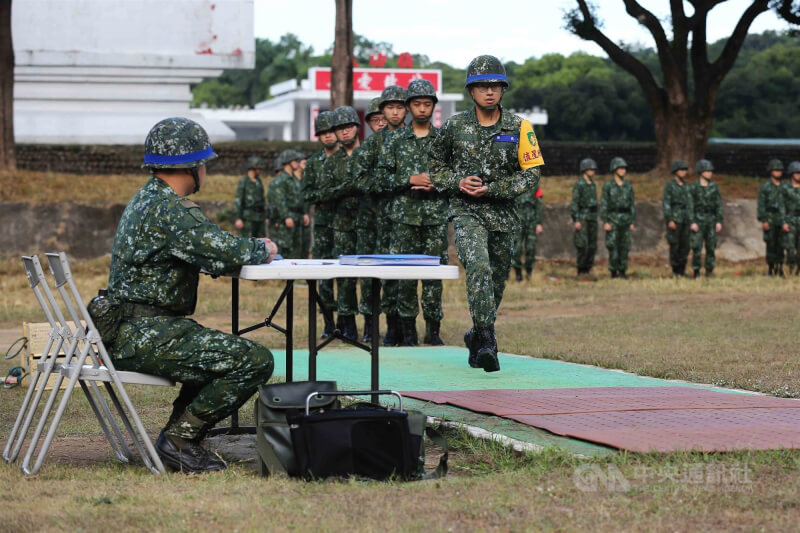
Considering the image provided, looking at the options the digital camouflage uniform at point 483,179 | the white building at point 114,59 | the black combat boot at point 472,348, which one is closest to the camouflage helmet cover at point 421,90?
the digital camouflage uniform at point 483,179

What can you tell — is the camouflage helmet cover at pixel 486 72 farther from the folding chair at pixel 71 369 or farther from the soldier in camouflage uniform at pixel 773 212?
the soldier in camouflage uniform at pixel 773 212

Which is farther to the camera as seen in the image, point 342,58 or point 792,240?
point 342,58

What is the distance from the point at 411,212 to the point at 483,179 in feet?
5.87

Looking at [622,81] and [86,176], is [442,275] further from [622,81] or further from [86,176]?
[622,81]

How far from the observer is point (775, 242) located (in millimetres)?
21625

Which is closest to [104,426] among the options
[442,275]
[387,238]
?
[442,275]

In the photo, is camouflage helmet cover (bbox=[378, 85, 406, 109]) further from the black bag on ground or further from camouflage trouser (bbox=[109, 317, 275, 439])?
camouflage trouser (bbox=[109, 317, 275, 439])

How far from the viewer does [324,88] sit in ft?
193

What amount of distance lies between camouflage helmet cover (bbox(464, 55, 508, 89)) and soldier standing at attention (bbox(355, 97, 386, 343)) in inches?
102

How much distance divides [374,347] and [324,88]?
176 feet

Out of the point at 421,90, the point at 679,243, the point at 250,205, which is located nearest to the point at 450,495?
the point at 421,90

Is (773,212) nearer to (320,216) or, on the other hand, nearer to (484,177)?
(320,216)

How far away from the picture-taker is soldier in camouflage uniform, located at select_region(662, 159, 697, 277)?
21.8m

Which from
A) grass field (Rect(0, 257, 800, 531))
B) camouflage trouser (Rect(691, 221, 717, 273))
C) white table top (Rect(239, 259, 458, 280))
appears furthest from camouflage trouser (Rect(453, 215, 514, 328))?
camouflage trouser (Rect(691, 221, 717, 273))
